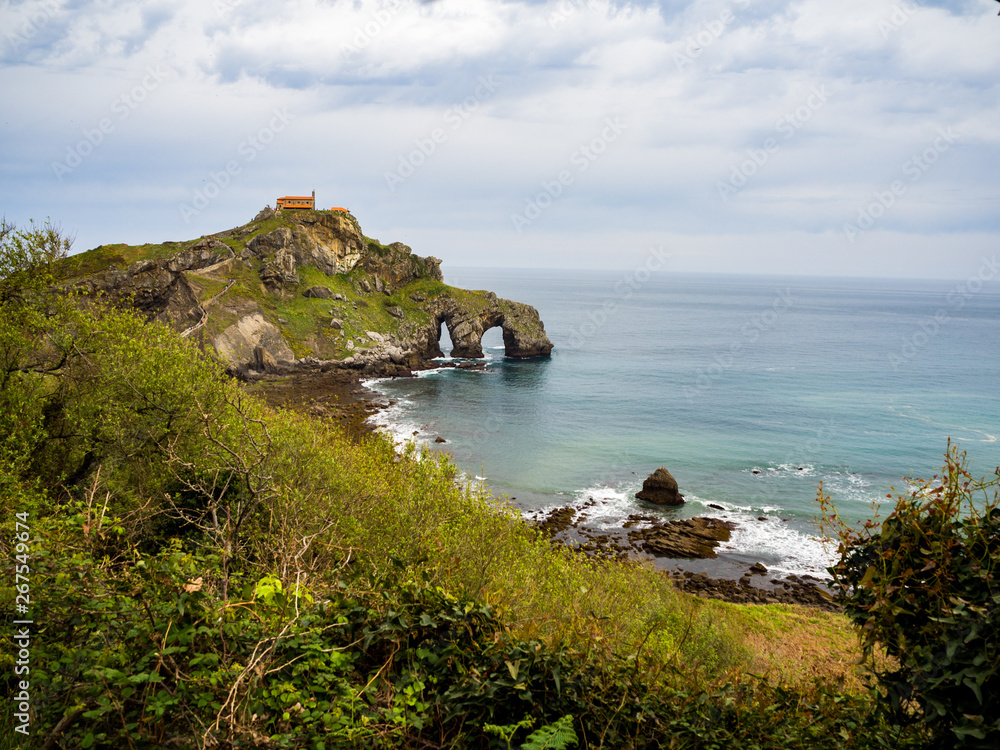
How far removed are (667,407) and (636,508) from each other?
32760mm

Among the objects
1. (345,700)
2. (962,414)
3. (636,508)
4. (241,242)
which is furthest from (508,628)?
(241,242)

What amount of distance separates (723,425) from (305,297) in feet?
219

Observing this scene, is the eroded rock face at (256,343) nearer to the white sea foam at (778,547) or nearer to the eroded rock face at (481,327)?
the eroded rock face at (481,327)

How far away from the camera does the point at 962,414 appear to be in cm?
7012

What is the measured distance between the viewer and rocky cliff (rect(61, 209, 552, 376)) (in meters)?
75.4

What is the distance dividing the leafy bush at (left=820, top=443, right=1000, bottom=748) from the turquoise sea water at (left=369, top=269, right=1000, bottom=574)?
3487 centimetres

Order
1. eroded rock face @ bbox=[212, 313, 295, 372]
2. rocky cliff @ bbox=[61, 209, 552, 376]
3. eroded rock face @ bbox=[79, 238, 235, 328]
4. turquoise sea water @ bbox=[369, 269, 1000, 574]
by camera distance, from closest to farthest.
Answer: turquoise sea water @ bbox=[369, 269, 1000, 574] < eroded rock face @ bbox=[212, 313, 295, 372] < eroded rock face @ bbox=[79, 238, 235, 328] < rocky cliff @ bbox=[61, 209, 552, 376]

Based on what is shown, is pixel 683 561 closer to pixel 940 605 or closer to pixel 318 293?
pixel 940 605

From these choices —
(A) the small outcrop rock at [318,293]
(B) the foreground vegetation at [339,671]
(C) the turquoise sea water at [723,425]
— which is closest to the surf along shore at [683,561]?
(C) the turquoise sea water at [723,425]

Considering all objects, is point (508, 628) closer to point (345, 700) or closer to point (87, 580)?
point (345, 700)

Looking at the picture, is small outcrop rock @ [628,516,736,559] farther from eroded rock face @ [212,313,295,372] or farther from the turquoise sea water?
eroded rock face @ [212,313,295,372]

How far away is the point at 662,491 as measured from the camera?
1756 inches

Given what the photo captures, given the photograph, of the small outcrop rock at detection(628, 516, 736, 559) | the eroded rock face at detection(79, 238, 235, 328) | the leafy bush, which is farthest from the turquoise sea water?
the leafy bush

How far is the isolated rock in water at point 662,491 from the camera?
4441cm
